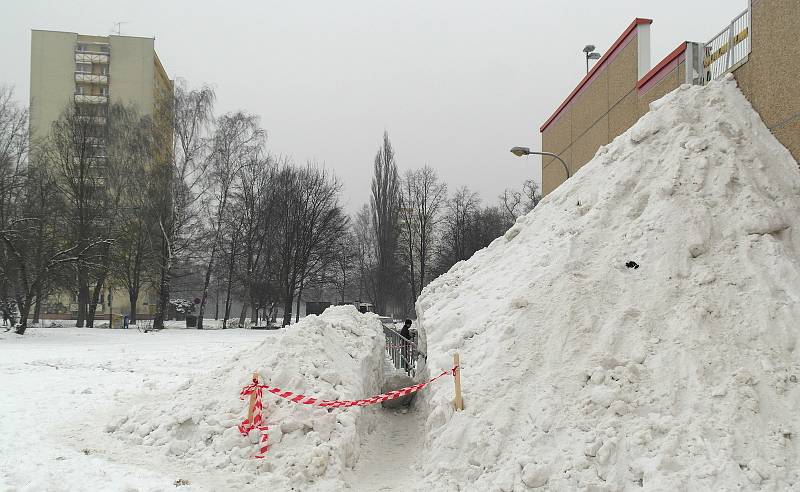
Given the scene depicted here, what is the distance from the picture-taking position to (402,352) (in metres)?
13.4

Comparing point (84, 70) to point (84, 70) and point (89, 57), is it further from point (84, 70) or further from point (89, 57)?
point (89, 57)

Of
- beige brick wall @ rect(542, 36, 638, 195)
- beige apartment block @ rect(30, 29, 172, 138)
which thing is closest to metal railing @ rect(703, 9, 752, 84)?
beige brick wall @ rect(542, 36, 638, 195)

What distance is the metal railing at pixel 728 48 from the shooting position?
25.7 ft

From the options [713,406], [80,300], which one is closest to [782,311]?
[713,406]

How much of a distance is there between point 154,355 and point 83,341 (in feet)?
20.8

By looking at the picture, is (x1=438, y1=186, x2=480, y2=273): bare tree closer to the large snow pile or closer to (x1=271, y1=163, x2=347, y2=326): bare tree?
(x1=271, y1=163, x2=347, y2=326): bare tree

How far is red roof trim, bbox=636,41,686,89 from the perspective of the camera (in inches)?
367

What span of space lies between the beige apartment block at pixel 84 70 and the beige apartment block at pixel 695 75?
44298 mm

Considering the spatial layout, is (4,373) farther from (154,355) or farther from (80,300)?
(80,300)

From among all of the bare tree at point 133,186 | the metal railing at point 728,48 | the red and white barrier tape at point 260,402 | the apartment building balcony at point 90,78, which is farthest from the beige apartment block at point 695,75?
the apartment building balcony at point 90,78

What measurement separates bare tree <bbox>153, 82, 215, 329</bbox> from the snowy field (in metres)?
11.7

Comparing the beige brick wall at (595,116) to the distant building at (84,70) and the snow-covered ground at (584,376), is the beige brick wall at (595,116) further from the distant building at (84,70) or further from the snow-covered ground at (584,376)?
the distant building at (84,70)

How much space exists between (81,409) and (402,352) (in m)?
7.21

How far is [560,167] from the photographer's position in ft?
58.0
